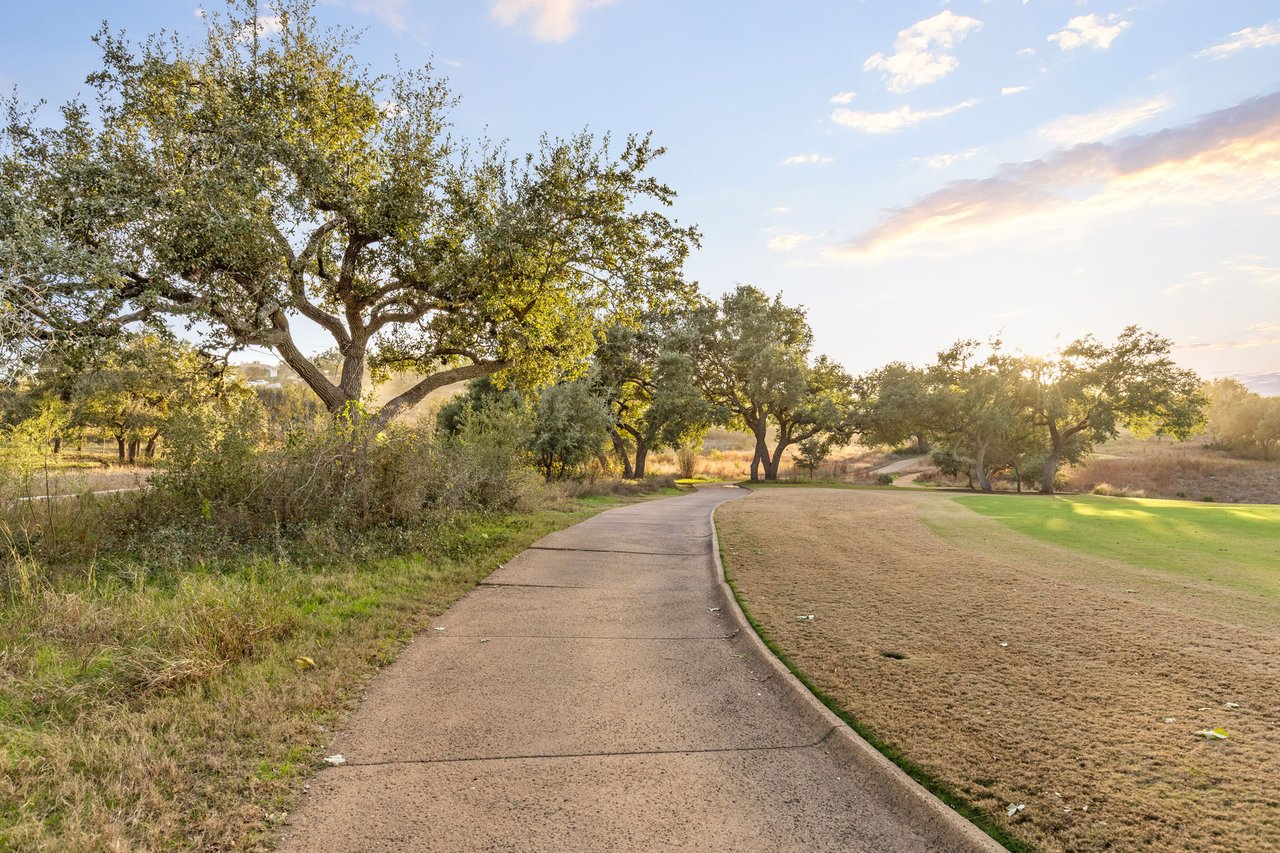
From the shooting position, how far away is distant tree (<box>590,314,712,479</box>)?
105ft

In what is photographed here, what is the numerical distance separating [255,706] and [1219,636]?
886cm

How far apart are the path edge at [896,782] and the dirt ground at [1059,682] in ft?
0.51

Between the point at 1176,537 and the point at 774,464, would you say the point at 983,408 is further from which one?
the point at 1176,537

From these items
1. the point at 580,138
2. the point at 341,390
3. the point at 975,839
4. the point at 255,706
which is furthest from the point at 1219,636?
the point at 341,390

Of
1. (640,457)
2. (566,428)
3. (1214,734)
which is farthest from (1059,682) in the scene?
(640,457)

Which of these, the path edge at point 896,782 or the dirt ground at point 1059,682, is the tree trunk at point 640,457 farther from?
the path edge at point 896,782

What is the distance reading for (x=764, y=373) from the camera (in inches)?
1323

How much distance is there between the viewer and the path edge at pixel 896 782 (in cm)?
308

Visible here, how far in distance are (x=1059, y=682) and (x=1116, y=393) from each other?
122 ft

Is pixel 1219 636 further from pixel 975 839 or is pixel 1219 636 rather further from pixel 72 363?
pixel 72 363

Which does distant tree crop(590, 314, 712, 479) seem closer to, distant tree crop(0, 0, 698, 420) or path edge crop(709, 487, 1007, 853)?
distant tree crop(0, 0, 698, 420)

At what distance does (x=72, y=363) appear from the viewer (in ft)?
34.9

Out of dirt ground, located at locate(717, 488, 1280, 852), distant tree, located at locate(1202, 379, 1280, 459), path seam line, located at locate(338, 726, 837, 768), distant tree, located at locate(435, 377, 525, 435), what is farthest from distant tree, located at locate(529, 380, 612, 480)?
distant tree, located at locate(1202, 379, 1280, 459)

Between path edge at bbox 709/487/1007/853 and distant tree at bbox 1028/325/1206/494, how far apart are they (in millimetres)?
37416
